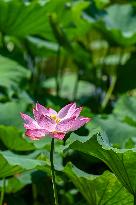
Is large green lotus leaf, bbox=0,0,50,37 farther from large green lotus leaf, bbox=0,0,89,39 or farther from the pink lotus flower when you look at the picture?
the pink lotus flower

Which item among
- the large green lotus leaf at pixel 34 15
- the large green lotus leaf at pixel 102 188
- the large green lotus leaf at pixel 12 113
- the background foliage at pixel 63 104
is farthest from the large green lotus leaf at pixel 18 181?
the large green lotus leaf at pixel 34 15

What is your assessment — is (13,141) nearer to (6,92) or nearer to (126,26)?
(6,92)

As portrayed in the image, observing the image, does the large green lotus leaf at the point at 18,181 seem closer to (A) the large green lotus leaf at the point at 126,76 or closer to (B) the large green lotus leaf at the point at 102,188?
(B) the large green lotus leaf at the point at 102,188

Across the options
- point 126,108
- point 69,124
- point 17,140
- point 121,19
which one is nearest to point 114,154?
point 69,124

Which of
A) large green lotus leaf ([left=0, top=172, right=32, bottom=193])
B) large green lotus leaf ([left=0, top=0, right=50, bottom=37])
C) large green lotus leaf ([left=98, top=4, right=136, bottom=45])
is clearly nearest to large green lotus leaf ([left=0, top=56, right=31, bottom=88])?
large green lotus leaf ([left=0, top=0, right=50, bottom=37])

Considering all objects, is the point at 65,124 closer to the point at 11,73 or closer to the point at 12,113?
the point at 12,113

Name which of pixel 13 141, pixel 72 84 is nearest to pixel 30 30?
pixel 13 141
